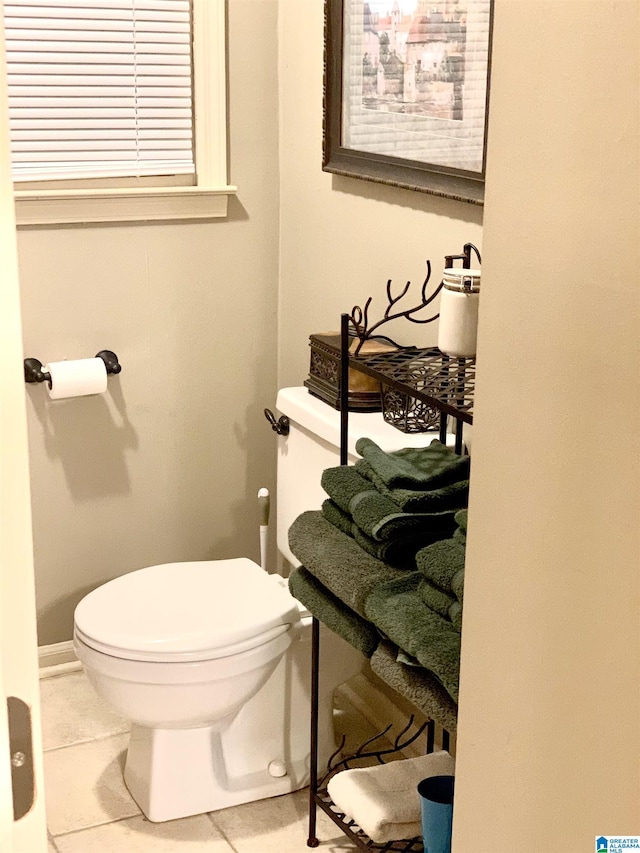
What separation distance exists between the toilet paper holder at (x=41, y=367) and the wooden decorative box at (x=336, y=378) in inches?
22.7

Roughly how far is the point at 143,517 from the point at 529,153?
6.47 feet

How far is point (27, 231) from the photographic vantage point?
96.7 inches

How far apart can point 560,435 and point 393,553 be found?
2.69 ft

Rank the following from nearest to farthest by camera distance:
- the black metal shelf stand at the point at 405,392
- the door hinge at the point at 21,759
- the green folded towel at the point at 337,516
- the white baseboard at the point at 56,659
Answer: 1. the door hinge at the point at 21,759
2. the black metal shelf stand at the point at 405,392
3. the green folded towel at the point at 337,516
4. the white baseboard at the point at 56,659

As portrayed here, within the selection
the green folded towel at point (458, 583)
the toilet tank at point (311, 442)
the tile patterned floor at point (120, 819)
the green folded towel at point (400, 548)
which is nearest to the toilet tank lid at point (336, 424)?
the toilet tank at point (311, 442)

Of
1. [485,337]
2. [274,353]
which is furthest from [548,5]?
[274,353]

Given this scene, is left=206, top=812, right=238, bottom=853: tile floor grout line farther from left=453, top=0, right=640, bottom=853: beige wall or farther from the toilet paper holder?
left=453, top=0, right=640, bottom=853: beige wall

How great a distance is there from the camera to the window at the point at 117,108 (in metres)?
2.38

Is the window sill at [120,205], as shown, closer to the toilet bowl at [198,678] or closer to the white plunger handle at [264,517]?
the white plunger handle at [264,517]

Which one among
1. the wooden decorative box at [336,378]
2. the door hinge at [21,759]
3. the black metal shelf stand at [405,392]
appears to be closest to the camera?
the door hinge at [21,759]

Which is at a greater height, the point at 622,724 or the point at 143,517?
the point at 622,724

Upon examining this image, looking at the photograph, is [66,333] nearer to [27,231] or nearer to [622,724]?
[27,231]

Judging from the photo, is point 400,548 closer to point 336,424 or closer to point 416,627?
point 416,627

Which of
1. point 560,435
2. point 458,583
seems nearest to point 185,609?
point 458,583
